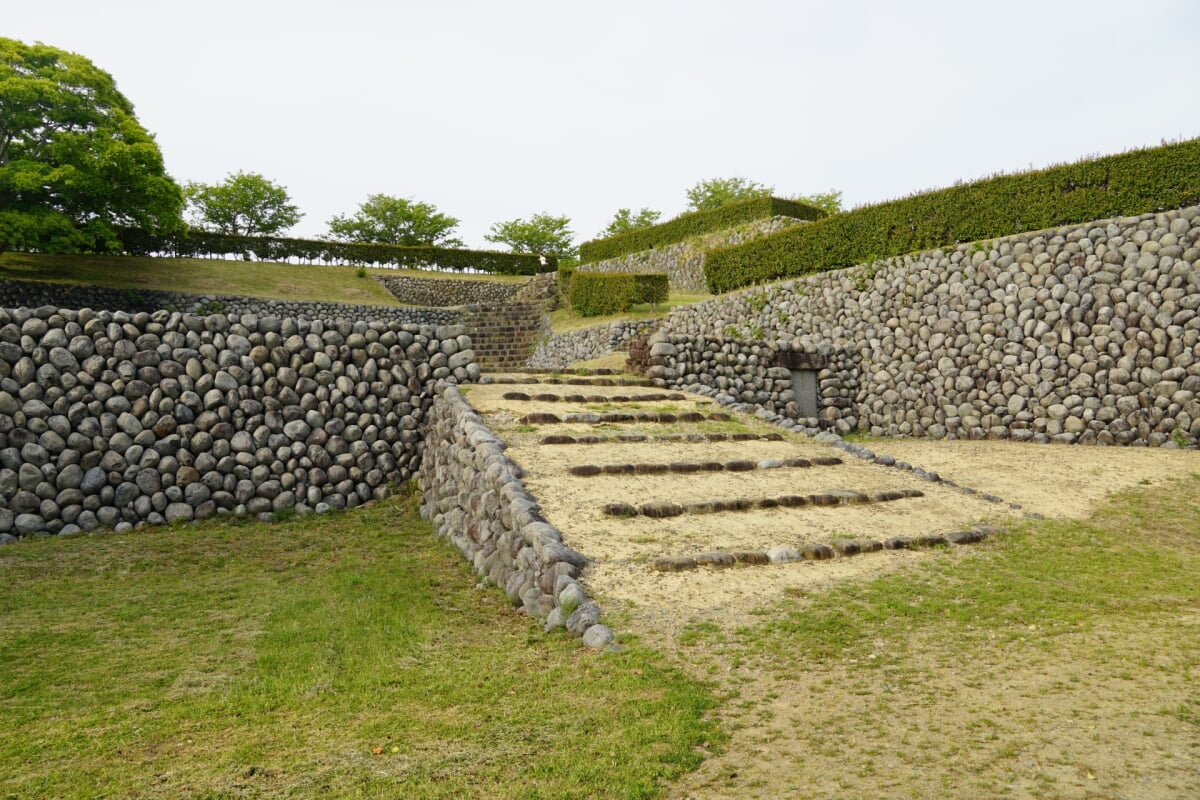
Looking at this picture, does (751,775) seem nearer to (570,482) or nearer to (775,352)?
(570,482)

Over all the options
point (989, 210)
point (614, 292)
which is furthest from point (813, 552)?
point (614, 292)

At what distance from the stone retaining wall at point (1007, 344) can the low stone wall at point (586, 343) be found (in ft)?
16.3

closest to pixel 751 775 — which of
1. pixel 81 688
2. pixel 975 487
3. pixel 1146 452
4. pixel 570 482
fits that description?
pixel 81 688

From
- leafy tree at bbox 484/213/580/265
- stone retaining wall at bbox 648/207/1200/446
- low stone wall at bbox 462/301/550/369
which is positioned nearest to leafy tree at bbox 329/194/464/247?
leafy tree at bbox 484/213/580/265

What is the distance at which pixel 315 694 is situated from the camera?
430 cm

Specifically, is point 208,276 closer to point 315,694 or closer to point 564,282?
point 564,282

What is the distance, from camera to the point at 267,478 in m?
9.70

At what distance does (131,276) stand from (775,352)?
80.2 feet

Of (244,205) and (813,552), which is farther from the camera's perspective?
(244,205)

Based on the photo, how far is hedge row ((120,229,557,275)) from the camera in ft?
102

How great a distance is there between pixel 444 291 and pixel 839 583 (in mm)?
29777

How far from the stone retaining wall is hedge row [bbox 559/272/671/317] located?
5.85m

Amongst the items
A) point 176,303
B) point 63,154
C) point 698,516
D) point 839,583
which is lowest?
point 839,583

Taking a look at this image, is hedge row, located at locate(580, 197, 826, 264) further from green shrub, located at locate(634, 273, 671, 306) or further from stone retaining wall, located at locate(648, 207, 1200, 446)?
stone retaining wall, located at locate(648, 207, 1200, 446)
